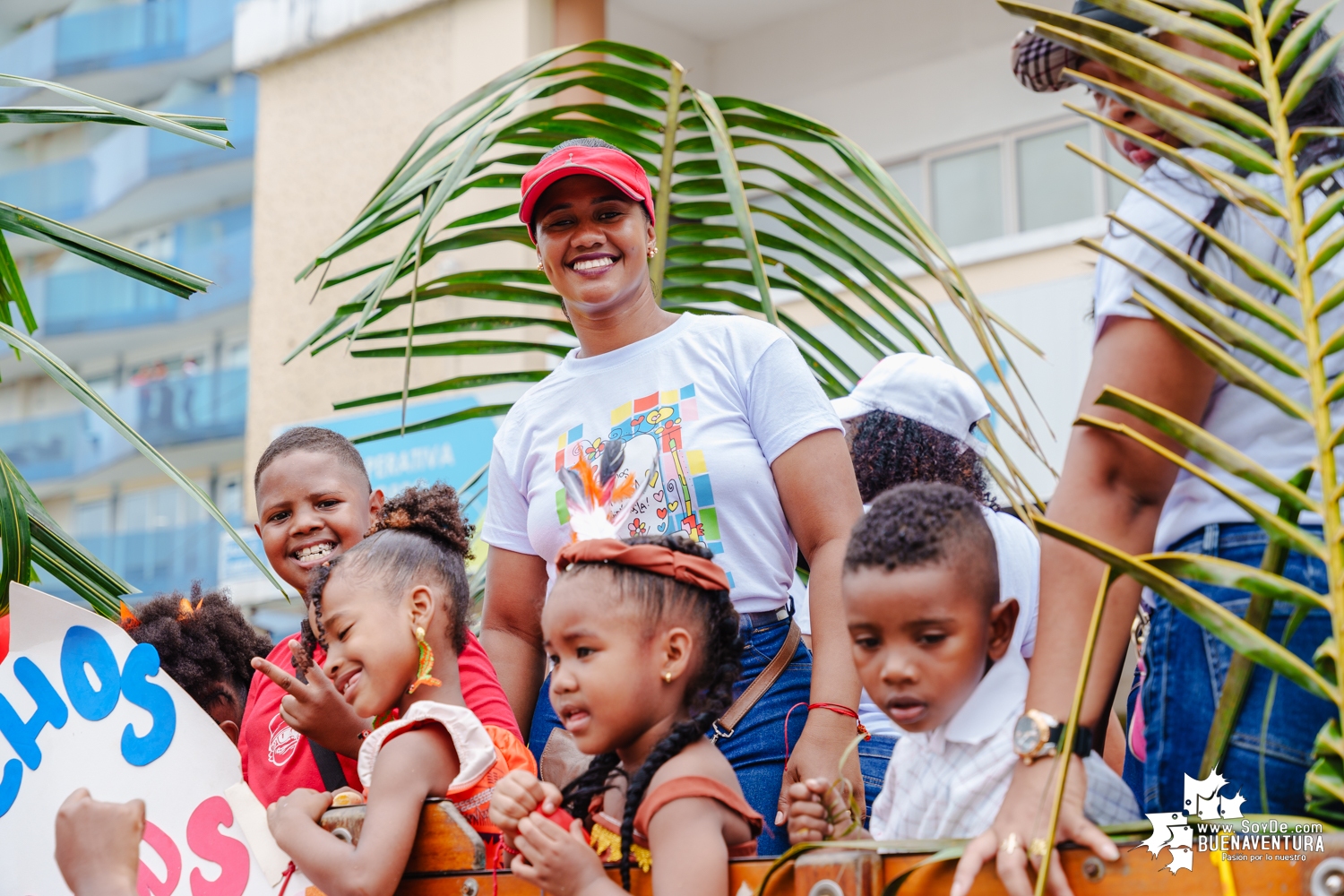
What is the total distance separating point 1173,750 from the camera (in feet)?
4.70

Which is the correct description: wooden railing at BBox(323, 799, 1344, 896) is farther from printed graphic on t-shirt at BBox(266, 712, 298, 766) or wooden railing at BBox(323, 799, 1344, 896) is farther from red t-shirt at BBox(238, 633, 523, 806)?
printed graphic on t-shirt at BBox(266, 712, 298, 766)

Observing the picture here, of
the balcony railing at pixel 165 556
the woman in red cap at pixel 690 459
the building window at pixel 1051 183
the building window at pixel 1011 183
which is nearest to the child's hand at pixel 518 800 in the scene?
the woman in red cap at pixel 690 459

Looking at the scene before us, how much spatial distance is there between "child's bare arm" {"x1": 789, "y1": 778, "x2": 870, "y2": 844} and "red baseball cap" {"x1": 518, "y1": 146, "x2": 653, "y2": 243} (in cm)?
101

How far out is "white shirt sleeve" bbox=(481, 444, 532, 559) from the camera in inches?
92.0

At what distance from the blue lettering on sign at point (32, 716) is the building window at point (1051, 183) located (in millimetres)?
9195

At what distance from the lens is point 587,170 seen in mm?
2182

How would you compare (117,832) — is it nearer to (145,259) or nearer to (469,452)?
(145,259)

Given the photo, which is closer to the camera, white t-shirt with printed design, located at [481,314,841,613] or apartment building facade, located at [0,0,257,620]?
white t-shirt with printed design, located at [481,314,841,613]

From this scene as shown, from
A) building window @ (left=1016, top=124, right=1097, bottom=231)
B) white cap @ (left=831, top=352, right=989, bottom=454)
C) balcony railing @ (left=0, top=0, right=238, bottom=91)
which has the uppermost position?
balcony railing @ (left=0, top=0, right=238, bottom=91)

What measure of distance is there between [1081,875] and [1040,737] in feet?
0.48

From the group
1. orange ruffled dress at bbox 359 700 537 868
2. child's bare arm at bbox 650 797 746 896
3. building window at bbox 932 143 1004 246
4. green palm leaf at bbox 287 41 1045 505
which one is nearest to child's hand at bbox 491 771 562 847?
child's bare arm at bbox 650 797 746 896

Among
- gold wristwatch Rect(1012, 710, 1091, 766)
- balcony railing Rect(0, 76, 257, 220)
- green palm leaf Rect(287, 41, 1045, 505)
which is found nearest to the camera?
gold wristwatch Rect(1012, 710, 1091, 766)

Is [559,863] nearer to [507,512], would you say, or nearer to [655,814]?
[655,814]

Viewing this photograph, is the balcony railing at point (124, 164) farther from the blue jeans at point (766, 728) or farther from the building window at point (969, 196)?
the blue jeans at point (766, 728)
